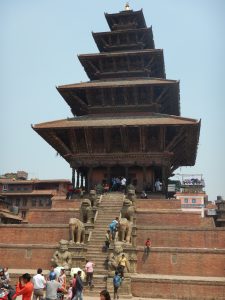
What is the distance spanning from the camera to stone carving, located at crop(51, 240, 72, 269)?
17766 mm

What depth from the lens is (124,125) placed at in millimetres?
26125

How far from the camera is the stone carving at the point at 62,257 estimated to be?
17766mm

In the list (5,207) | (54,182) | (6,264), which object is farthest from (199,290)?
(54,182)

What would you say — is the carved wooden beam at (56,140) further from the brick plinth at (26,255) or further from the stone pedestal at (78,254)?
the stone pedestal at (78,254)

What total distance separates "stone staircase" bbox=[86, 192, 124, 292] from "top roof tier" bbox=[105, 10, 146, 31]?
17.1 meters

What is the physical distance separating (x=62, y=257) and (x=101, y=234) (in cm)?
302

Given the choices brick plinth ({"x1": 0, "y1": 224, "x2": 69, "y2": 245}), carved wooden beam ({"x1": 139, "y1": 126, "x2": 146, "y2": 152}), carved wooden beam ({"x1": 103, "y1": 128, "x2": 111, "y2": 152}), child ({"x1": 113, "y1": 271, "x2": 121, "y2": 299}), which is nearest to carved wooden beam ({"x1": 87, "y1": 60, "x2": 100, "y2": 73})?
carved wooden beam ({"x1": 103, "y1": 128, "x2": 111, "y2": 152})

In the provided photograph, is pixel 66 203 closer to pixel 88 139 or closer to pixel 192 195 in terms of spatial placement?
pixel 88 139

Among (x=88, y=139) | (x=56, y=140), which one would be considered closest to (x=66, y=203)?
(x=88, y=139)

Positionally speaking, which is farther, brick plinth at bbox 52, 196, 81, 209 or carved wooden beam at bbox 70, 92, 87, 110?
carved wooden beam at bbox 70, 92, 87, 110

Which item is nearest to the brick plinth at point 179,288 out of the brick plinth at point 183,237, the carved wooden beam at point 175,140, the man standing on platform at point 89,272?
the man standing on platform at point 89,272

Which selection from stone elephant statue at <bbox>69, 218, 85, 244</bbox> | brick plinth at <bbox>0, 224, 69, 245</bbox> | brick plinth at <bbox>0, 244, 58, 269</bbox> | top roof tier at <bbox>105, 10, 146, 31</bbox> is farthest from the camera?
top roof tier at <bbox>105, 10, 146, 31</bbox>

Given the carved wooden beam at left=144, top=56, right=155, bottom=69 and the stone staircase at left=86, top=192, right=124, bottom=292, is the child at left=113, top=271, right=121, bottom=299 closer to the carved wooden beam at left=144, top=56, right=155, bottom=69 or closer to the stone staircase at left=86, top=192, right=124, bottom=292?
the stone staircase at left=86, top=192, right=124, bottom=292

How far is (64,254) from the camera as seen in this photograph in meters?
18.0
